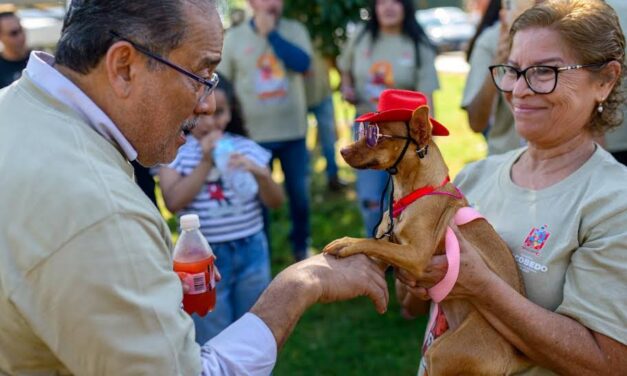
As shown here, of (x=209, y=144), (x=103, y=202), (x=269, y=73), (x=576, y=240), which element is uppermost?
(x=103, y=202)

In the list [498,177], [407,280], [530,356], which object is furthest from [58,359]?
[498,177]

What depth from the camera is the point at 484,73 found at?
439cm

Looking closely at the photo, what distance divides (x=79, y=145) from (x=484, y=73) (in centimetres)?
338

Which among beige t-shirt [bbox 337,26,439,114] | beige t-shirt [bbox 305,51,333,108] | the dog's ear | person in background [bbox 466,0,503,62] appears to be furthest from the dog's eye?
beige t-shirt [bbox 305,51,333,108]

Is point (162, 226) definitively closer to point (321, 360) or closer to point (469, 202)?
point (469, 202)

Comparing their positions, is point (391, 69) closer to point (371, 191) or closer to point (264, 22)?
point (371, 191)

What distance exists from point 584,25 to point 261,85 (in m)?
4.39

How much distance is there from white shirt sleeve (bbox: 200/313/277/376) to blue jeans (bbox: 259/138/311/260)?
183 inches

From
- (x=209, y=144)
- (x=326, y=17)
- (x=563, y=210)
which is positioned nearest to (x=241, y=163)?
(x=209, y=144)

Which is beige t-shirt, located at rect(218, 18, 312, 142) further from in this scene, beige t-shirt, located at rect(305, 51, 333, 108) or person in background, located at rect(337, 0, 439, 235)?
beige t-shirt, located at rect(305, 51, 333, 108)

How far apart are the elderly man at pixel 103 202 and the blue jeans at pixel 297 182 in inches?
183

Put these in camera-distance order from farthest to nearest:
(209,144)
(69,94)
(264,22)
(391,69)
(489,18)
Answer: (264,22) → (391,69) → (489,18) → (209,144) → (69,94)

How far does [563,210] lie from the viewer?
204 centimetres

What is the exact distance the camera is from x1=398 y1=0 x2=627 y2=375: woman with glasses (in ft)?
6.35
